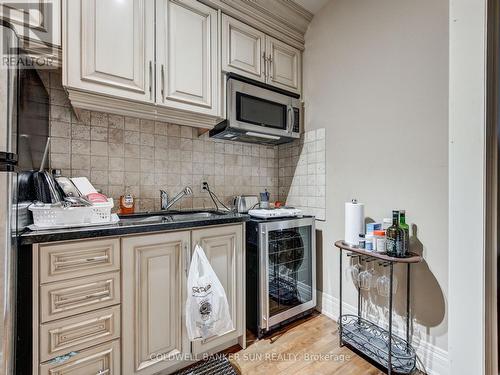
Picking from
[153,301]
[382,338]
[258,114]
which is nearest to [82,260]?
[153,301]

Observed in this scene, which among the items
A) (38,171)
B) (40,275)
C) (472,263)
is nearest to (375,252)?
(472,263)

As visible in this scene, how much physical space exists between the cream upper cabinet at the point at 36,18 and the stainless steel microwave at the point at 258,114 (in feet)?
3.25

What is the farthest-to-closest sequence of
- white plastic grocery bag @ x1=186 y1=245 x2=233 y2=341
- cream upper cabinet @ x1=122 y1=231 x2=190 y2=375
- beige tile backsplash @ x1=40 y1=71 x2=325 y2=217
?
1. beige tile backsplash @ x1=40 y1=71 x2=325 y2=217
2. white plastic grocery bag @ x1=186 y1=245 x2=233 y2=341
3. cream upper cabinet @ x1=122 y1=231 x2=190 y2=375

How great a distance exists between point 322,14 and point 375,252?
1942 millimetres

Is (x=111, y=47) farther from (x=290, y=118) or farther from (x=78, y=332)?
(x=78, y=332)

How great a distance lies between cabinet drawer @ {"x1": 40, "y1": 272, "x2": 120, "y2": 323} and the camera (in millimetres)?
1047

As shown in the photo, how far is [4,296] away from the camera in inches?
36.9

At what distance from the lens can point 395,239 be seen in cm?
138

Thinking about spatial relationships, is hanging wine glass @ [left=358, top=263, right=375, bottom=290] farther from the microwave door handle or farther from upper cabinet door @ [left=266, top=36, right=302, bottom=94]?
upper cabinet door @ [left=266, top=36, right=302, bottom=94]

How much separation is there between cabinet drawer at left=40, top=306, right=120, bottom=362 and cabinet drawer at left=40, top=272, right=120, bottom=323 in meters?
0.03

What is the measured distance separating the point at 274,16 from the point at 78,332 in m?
2.42

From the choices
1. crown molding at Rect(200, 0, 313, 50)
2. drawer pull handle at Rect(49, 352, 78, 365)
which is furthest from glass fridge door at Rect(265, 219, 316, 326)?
crown molding at Rect(200, 0, 313, 50)

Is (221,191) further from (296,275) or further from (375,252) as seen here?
(375,252)

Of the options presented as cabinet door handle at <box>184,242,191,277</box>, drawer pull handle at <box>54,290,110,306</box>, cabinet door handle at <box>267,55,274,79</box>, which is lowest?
drawer pull handle at <box>54,290,110,306</box>
